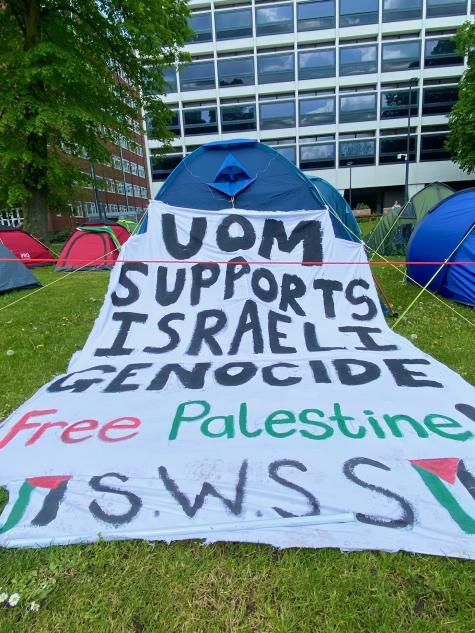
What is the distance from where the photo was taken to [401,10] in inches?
1192

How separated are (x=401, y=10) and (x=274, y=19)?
32.3 ft

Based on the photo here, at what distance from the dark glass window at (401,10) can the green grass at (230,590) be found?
39333mm

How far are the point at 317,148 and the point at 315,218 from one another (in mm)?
32480

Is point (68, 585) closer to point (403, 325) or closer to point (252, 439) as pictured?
point (252, 439)

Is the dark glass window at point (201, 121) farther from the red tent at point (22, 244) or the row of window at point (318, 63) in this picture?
the red tent at point (22, 244)

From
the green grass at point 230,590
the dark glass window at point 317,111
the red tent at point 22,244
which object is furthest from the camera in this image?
the dark glass window at point 317,111

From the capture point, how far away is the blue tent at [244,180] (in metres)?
5.53

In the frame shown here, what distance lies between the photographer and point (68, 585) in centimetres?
179

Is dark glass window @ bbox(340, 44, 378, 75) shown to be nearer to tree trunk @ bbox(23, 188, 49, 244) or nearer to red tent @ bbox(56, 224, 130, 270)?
tree trunk @ bbox(23, 188, 49, 244)

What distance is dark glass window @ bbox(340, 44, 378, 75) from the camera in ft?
103

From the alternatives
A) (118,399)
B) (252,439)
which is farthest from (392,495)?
(118,399)

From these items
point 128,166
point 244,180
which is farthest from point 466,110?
point 128,166

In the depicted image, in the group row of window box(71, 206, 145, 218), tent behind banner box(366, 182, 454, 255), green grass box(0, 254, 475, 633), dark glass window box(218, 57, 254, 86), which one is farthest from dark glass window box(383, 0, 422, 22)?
green grass box(0, 254, 475, 633)

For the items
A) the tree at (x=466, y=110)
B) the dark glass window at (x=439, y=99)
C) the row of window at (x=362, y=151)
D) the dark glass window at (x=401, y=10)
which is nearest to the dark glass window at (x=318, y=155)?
the row of window at (x=362, y=151)
